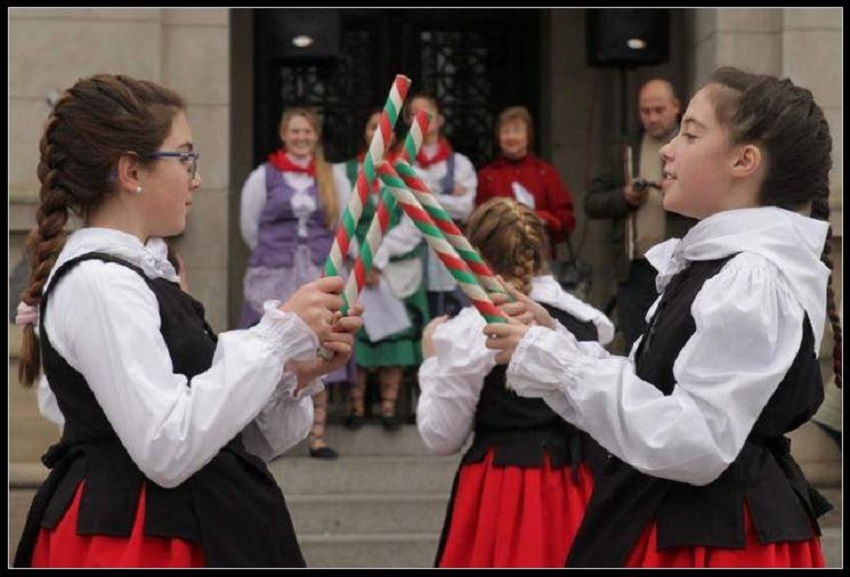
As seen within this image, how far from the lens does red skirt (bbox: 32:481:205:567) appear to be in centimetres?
378

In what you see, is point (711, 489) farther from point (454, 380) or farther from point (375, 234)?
point (454, 380)

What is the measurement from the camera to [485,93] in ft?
41.3

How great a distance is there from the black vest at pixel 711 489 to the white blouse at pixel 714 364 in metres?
0.07

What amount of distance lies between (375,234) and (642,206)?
5193 millimetres

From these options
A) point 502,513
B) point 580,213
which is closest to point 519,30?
point 580,213

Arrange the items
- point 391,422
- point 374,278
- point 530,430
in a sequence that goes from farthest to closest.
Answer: point 374,278 → point 391,422 → point 530,430

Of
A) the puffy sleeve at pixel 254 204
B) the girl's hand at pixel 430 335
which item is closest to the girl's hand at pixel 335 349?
the girl's hand at pixel 430 335

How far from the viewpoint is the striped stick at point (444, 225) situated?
4.06 m

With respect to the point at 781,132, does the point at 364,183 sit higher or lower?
lower

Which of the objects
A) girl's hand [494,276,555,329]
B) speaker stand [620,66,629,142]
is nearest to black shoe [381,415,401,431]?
speaker stand [620,66,629,142]

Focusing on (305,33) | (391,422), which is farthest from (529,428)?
(305,33)

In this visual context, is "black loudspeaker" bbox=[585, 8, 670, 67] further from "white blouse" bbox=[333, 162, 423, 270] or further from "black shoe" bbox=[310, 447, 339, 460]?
"black shoe" bbox=[310, 447, 339, 460]

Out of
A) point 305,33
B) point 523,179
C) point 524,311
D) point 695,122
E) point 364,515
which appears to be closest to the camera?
point 695,122

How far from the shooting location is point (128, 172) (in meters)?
3.94
